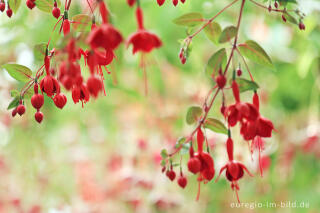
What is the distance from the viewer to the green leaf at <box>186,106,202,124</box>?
349 mm

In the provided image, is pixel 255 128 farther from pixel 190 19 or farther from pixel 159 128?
pixel 159 128

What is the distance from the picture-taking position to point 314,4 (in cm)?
75

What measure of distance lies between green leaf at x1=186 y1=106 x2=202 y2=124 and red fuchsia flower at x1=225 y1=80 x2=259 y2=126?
0.11ft

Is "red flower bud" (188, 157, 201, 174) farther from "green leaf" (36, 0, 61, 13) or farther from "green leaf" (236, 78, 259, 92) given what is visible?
"green leaf" (36, 0, 61, 13)

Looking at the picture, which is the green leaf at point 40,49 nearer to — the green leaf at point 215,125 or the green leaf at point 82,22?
the green leaf at point 82,22

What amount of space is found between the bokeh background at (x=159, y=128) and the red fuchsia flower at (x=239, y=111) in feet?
1.64

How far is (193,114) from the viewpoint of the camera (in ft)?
1.15

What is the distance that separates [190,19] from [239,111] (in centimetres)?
9

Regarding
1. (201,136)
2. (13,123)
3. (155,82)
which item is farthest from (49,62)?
(13,123)

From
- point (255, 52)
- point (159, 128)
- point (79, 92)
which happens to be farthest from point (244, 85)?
point (159, 128)

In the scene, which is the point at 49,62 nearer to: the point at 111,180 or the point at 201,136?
the point at 201,136

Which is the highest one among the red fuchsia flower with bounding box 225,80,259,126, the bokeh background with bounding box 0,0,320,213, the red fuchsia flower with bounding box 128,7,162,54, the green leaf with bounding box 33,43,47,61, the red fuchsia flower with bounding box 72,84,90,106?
the bokeh background with bounding box 0,0,320,213

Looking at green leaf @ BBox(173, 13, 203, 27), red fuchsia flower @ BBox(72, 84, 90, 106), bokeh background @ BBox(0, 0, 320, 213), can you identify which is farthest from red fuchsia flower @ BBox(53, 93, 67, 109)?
bokeh background @ BBox(0, 0, 320, 213)

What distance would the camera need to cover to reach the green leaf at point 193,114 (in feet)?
1.15
